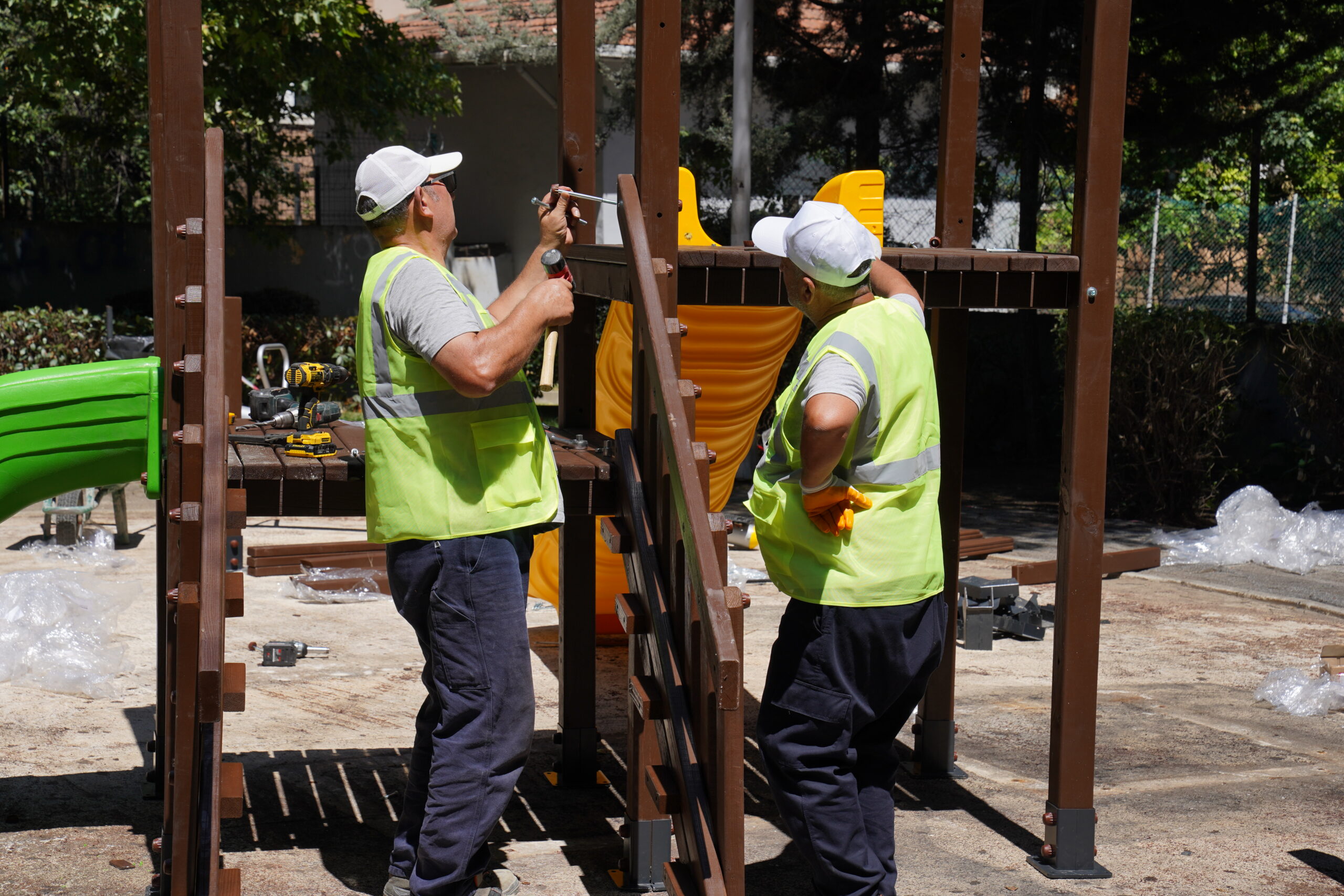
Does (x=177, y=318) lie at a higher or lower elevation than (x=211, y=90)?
lower

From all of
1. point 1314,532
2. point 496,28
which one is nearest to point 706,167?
point 496,28

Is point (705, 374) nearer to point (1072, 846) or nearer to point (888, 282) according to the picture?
point (888, 282)

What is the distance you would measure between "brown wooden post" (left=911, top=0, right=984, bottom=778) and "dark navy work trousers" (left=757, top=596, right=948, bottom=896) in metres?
1.65

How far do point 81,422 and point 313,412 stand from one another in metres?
0.71

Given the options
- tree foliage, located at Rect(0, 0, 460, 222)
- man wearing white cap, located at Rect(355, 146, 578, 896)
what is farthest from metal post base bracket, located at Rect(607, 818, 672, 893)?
tree foliage, located at Rect(0, 0, 460, 222)

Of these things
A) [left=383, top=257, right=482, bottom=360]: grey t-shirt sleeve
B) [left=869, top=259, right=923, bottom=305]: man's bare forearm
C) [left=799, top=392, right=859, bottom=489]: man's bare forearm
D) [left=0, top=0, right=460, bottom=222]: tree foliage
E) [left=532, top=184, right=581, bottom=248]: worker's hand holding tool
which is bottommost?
[left=799, top=392, right=859, bottom=489]: man's bare forearm

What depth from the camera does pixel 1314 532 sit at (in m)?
8.74

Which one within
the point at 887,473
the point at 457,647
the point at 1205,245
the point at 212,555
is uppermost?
the point at 1205,245

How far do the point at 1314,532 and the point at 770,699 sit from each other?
22.5 ft

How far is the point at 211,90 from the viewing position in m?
12.3

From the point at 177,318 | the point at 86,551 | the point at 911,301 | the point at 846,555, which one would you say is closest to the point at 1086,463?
the point at 911,301

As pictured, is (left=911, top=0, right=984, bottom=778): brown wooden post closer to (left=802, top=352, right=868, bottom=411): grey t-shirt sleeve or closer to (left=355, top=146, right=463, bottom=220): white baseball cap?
(left=802, top=352, right=868, bottom=411): grey t-shirt sleeve

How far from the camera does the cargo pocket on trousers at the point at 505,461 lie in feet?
10.7

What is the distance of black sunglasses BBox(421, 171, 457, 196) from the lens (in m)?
3.33
